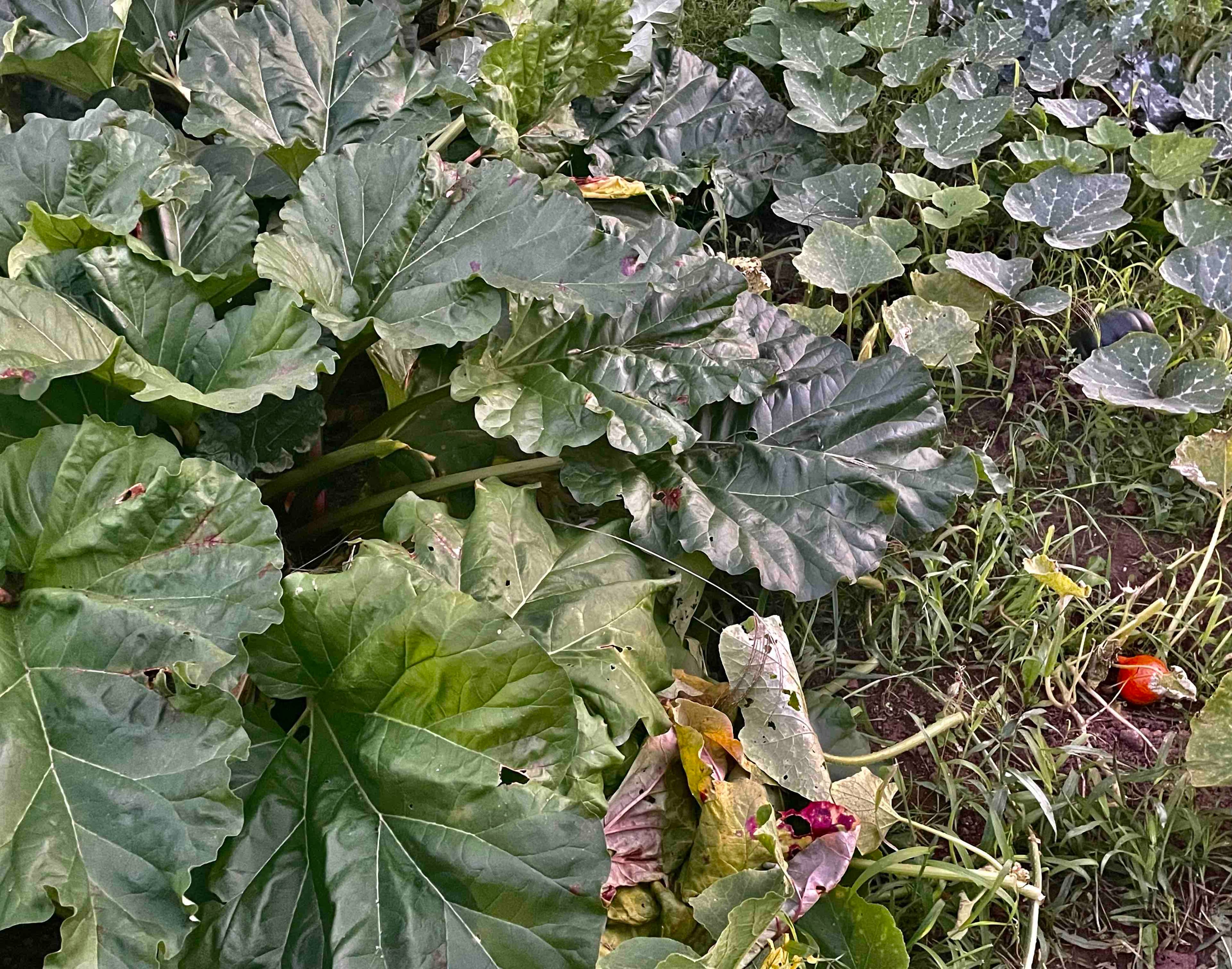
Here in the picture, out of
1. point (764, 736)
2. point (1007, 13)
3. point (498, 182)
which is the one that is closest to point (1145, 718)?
point (764, 736)

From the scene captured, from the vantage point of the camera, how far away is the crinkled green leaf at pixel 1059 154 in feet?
7.85

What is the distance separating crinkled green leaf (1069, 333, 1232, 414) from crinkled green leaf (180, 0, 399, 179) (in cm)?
143

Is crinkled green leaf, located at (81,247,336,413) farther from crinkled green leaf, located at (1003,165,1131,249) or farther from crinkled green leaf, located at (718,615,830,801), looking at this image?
crinkled green leaf, located at (1003,165,1131,249)

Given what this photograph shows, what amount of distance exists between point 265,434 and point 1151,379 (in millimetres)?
1620

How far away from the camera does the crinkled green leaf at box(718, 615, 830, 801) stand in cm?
151

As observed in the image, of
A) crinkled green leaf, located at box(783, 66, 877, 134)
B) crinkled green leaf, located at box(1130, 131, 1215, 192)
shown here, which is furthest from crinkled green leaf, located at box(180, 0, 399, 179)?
crinkled green leaf, located at box(1130, 131, 1215, 192)

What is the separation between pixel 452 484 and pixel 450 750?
1.84 feet

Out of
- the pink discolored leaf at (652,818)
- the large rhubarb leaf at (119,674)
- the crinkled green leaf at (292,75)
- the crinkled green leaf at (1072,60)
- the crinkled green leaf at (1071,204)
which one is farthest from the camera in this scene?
the crinkled green leaf at (1072,60)

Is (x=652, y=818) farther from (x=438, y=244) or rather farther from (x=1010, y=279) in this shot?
(x=1010, y=279)

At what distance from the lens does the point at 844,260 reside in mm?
2182

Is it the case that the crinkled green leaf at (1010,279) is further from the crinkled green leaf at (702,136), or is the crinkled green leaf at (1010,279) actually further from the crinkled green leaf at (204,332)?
the crinkled green leaf at (204,332)

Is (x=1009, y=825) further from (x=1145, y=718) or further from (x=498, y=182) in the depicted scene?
(x=498, y=182)

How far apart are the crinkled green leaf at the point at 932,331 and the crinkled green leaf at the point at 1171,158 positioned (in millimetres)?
693

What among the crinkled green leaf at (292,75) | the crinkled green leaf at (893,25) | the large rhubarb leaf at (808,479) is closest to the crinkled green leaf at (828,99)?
the crinkled green leaf at (893,25)
